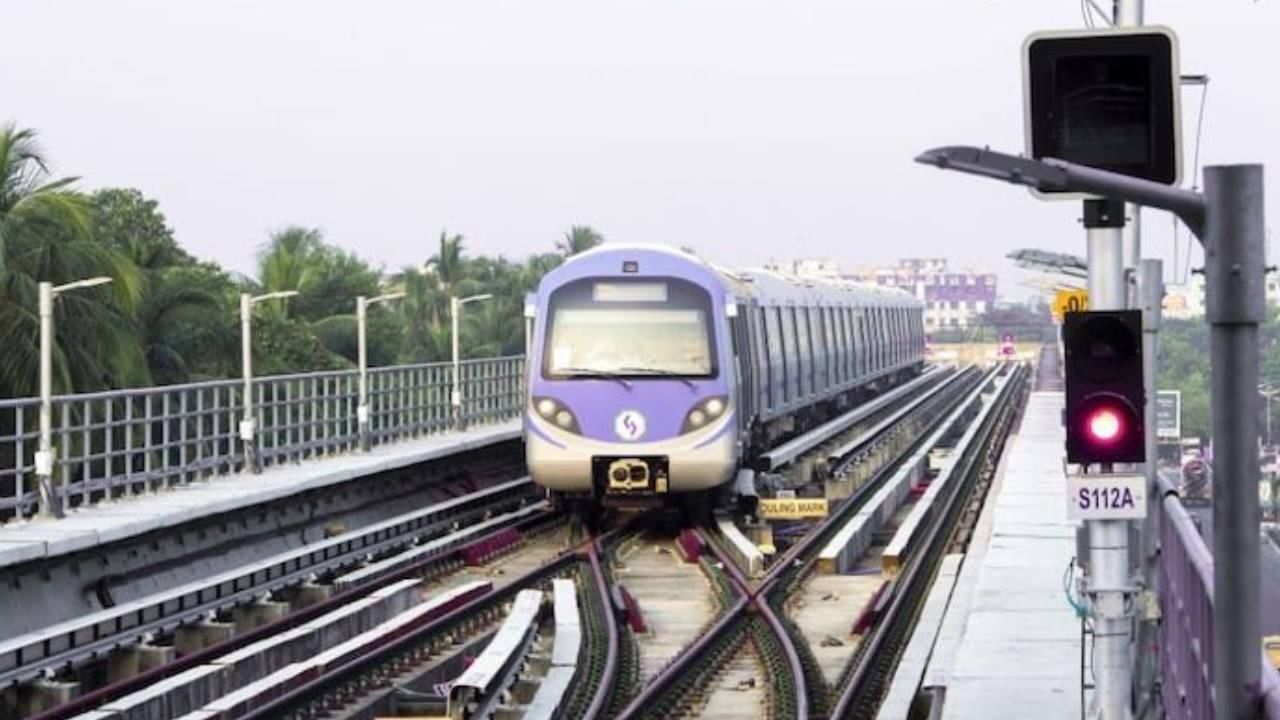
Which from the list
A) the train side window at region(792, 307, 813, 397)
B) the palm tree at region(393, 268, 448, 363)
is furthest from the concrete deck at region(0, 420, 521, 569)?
the palm tree at region(393, 268, 448, 363)

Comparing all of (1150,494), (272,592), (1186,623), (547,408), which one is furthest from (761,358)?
(1186,623)

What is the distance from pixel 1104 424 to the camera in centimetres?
820

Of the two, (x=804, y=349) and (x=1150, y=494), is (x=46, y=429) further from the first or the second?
(x=804, y=349)

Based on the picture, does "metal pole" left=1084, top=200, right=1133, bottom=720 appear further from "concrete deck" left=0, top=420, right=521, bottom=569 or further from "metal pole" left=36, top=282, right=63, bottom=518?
"metal pole" left=36, top=282, right=63, bottom=518

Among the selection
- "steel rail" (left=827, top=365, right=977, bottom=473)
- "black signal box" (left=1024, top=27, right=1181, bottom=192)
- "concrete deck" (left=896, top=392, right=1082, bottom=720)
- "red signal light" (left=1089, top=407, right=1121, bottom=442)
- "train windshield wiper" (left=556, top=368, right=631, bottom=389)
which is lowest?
"concrete deck" (left=896, top=392, right=1082, bottom=720)

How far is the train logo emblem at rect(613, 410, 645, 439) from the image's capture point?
20.8 meters

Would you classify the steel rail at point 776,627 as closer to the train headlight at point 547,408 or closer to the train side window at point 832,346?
the train headlight at point 547,408

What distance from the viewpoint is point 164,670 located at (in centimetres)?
1356

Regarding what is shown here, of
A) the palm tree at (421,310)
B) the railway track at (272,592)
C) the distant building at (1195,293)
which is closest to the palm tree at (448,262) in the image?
the palm tree at (421,310)

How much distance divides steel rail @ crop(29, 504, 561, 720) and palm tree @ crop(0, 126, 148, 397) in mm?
4483

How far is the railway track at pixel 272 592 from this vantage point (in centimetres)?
1338

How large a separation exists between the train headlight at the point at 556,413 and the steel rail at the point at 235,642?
4.36ft

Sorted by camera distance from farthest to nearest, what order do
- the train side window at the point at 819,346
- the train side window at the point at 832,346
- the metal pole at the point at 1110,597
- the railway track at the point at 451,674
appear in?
the train side window at the point at 832,346 < the train side window at the point at 819,346 < the railway track at the point at 451,674 < the metal pole at the point at 1110,597

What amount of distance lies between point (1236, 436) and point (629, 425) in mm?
16244
